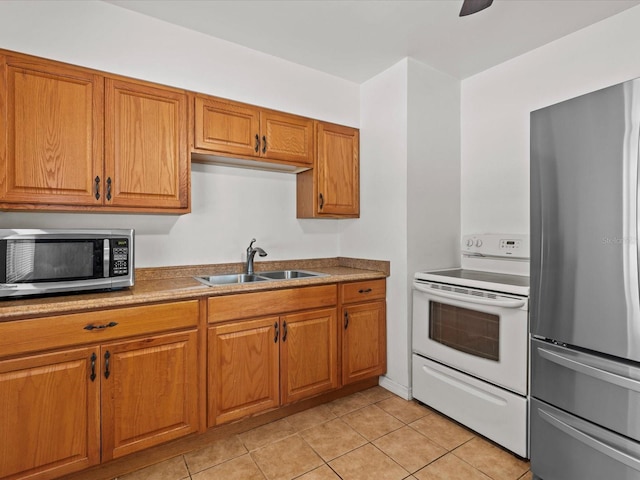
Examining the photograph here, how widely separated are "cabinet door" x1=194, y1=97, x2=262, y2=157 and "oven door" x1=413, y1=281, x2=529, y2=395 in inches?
60.7

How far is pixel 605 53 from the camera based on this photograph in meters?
2.07

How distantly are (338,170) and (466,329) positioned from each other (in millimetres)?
1502

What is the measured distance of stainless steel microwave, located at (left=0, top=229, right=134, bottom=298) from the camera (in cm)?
157

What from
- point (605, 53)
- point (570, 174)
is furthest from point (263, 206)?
point (605, 53)

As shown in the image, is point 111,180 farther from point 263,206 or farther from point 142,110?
point 263,206

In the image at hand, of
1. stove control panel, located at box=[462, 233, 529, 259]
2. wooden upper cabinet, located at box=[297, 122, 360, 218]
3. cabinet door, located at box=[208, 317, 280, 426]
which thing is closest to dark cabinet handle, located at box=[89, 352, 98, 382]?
cabinet door, located at box=[208, 317, 280, 426]

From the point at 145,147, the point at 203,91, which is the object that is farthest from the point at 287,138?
the point at 145,147

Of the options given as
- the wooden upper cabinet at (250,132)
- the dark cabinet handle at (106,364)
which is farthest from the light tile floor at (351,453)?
the wooden upper cabinet at (250,132)

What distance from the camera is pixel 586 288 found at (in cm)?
147

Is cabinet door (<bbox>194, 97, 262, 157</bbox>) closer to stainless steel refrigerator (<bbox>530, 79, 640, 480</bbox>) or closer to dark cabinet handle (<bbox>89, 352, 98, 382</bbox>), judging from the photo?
dark cabinet handle (<bbox>89, 352, 98, 382</bbox>)

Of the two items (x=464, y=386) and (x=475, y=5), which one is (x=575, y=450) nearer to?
(x=464, y=386)

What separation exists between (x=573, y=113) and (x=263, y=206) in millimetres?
2032

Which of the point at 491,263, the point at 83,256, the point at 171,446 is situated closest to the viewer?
the point at 83,256

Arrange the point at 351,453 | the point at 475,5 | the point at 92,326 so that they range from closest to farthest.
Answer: the point at 475,5 < the point at 92,326 < the point at 351,453
